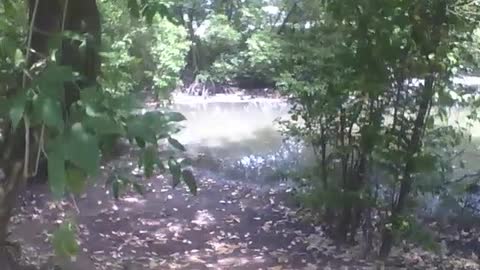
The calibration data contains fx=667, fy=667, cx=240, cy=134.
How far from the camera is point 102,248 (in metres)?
4.63

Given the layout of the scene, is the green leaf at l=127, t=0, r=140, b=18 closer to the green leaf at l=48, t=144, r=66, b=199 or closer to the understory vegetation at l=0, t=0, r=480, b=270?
the understory vegetation at l=0, t=0, r=480, b=270

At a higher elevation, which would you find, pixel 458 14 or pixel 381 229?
pixel 458 14

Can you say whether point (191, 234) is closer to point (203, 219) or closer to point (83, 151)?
point (203, 219)

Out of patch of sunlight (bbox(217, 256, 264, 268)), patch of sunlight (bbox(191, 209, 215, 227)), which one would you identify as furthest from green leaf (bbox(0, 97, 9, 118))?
patch of sunlight (bbox(191, 209, 215, 227))

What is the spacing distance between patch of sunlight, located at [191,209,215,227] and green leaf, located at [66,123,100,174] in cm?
441

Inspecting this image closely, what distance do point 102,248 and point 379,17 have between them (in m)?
2.42

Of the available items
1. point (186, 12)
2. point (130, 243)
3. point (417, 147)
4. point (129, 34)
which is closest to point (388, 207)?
point (417, 147)

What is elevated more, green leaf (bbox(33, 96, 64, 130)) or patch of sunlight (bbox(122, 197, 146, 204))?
green leaf (bbox(33, 96, 64, 130))

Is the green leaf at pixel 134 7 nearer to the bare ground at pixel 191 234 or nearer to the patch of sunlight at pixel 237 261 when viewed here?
the bare ground at pixel 191 234

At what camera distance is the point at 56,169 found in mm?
1069

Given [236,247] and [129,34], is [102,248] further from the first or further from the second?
[129,34]

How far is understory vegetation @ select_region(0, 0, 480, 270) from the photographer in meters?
1.22

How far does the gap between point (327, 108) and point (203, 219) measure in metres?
1.62

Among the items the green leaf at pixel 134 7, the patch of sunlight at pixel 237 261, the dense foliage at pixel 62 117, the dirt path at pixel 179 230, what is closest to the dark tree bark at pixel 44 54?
the dense foliage at pixel 62 117
